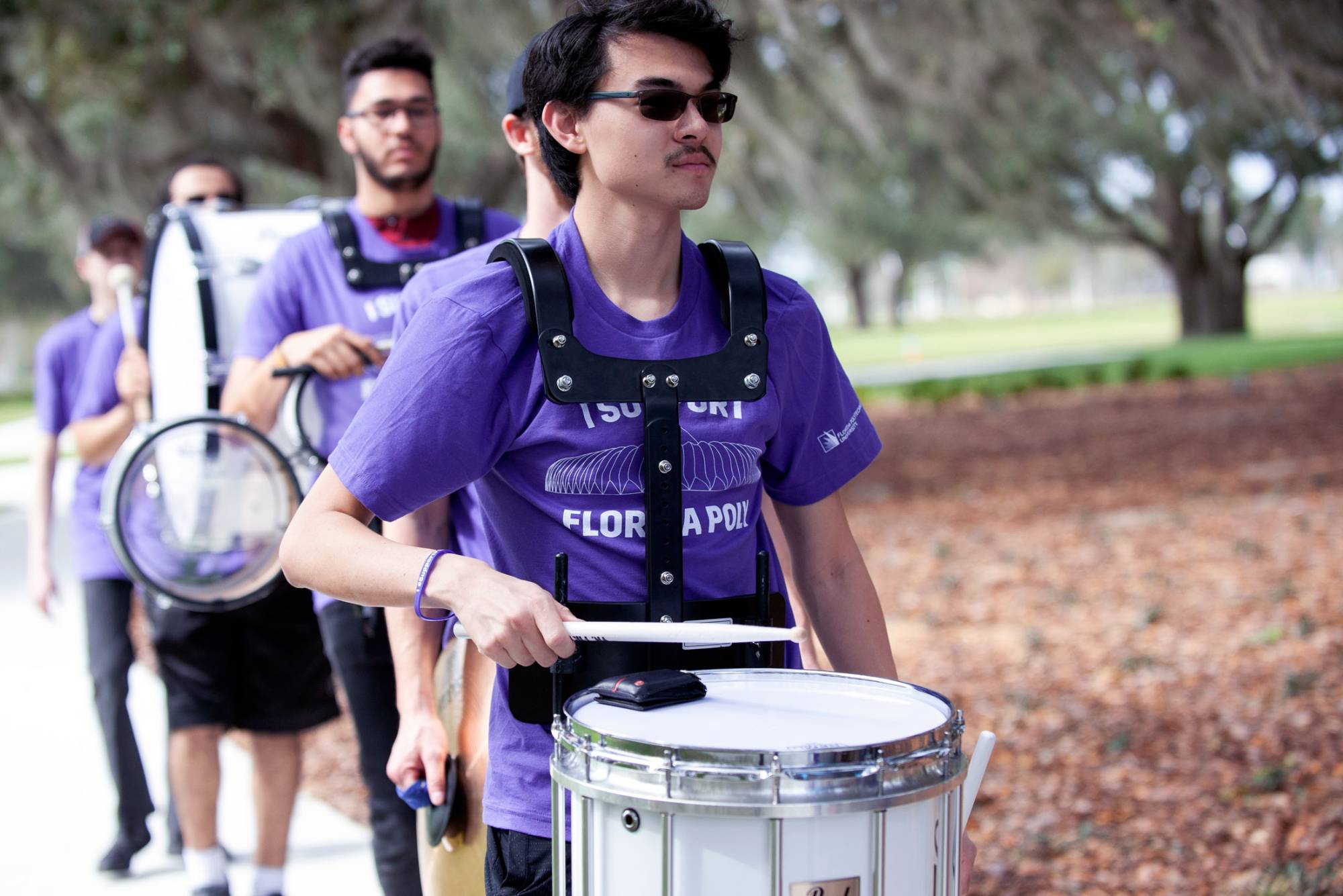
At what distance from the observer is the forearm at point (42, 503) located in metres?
5.39

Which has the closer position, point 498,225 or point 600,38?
point 600,38

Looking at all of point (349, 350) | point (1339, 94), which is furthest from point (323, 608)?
point (1339, 94)

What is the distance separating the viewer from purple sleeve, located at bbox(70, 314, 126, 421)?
4.88 m

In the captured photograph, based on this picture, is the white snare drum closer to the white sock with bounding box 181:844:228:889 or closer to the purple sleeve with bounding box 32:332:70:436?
the white sock with bounding box 181:844:228:889

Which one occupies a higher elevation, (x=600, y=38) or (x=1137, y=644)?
(x=600, y=38)

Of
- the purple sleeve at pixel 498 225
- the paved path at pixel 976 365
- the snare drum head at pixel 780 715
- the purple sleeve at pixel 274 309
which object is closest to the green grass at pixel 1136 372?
the paved path at pixel 976 365

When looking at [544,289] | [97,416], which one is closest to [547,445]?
[544,289]

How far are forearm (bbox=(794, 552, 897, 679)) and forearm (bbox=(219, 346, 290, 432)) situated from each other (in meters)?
1.55

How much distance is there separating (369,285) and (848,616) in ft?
5.38

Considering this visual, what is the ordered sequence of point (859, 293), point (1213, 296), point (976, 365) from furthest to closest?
point (859, 293), point (1213, 296), point (976, 365)

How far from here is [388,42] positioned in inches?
146

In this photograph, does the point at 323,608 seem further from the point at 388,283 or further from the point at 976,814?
the point at 976,814

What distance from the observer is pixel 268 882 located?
4191mm

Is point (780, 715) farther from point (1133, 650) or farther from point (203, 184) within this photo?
point (1133, 650)
